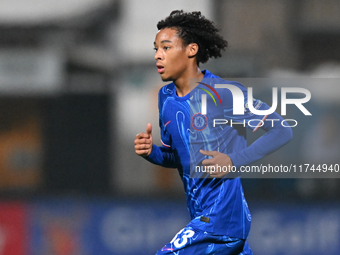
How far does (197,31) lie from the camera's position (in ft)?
8.58

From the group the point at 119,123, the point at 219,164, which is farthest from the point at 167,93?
the point at 119,123

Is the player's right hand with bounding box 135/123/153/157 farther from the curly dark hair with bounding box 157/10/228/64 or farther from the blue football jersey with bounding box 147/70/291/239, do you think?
the curly dark hair with bounding box 157/10/228/64

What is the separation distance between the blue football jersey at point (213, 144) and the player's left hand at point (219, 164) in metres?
0.04

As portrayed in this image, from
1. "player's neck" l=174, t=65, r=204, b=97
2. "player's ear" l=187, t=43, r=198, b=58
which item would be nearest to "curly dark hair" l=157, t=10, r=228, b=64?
"player's ear" l=187, t=43, r=198, b=58

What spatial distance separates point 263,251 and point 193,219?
7.10ft

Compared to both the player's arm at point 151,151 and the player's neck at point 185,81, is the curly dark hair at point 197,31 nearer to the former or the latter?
the player's neck at point 185,81

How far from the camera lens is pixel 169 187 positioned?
4363 millimetres

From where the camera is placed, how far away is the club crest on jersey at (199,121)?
8.09 ft

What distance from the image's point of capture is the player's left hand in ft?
7.45

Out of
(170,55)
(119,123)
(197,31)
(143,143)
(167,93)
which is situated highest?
(197,31)

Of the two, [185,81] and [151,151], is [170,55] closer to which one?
[185,81]

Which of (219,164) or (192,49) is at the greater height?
(192,49)

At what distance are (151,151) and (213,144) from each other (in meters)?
0.37

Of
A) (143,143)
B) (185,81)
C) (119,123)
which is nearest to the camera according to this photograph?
(143,143)
